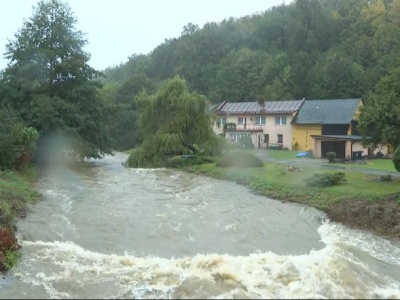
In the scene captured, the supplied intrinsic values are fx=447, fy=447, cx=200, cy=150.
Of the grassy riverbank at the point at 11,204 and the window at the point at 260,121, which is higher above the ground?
the window at the point at 260,121

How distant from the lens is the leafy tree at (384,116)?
876 inches

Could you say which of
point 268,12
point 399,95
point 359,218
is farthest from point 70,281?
point 268,12

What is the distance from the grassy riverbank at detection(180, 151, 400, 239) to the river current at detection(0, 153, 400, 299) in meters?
0.93

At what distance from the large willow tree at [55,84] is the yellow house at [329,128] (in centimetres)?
2374

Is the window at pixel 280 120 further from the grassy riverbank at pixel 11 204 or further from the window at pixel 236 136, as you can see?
the grassy riverbank at pixel 11 204

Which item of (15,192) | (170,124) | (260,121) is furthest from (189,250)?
(260,121)

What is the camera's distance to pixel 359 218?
63.0ft

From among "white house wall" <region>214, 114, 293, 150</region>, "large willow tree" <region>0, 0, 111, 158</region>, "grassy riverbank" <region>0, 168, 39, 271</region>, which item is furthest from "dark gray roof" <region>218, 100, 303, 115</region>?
"grassy riverbank" <region>0, 168, 39, 271</region>

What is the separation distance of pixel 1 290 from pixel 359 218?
14.4m

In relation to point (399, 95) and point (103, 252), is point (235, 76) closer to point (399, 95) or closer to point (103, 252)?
point (399, 95)

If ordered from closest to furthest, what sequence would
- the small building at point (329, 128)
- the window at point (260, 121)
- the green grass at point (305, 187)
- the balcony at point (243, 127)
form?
the green grass at point (305, 187)
the small building at point (329, 128)
the balcony at point (243, 127)
the window at point (260, 121)

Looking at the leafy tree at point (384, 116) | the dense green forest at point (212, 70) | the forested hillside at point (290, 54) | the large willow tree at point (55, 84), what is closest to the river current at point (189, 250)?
the leafy tree at point (384, 116)

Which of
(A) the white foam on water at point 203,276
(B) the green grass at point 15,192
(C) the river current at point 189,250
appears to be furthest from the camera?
(B) the green grass at point 15,192

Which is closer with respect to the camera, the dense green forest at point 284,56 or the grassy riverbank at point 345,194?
the grassy riverbank at point 345,194
